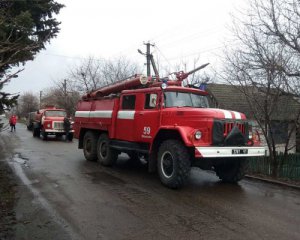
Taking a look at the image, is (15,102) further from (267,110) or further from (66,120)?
(66,120)

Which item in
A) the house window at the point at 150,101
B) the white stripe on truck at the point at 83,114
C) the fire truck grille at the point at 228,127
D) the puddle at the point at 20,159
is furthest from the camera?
the white stripe on truck at the point at 83,114

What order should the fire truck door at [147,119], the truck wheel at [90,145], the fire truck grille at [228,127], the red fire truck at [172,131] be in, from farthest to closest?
the truck wheel at [90,145], the fire truck door at [147,119], the fire truck grille at [228,127], the red fire truck at [172,131]

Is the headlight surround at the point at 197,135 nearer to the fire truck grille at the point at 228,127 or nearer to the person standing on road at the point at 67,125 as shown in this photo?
the fire truck grille at the point at 228,127

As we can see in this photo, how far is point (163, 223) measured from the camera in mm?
6184

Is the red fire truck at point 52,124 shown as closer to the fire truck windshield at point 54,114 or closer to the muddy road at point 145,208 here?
the fire truck windshield at point 54,114

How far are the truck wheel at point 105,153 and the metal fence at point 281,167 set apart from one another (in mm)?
4148

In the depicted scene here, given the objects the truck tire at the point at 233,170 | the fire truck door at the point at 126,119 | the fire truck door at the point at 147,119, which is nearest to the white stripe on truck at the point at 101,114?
the fire truck door at the point at 126,119

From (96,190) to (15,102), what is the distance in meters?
2.59

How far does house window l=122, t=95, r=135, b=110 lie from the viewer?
1094 centimetres

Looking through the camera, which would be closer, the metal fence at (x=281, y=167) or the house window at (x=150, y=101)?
the house window at (x=150, y=101)

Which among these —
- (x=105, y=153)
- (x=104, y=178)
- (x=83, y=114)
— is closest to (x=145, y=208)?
(x=104, y=178)

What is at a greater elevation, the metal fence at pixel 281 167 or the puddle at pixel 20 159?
the metal fence at pixel 281 167

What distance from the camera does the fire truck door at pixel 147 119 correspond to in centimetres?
974

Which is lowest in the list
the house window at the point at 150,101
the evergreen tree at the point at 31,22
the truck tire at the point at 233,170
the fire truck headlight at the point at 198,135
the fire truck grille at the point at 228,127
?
the truck tire at the point at 233,170
